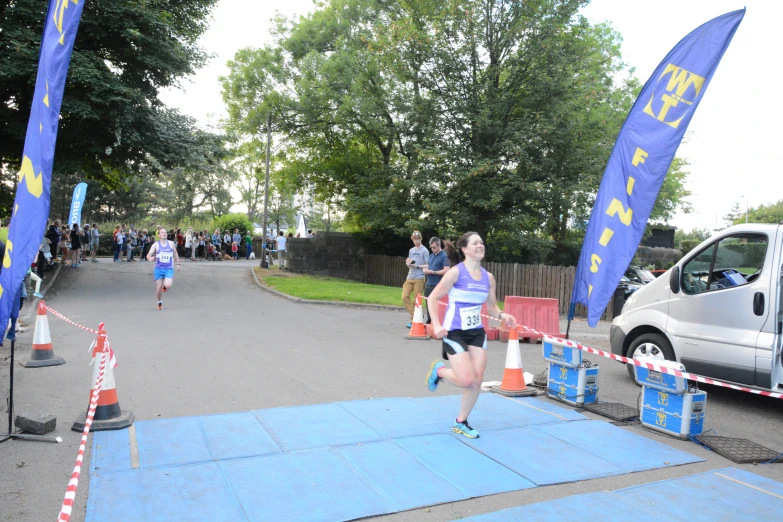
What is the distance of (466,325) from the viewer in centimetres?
551

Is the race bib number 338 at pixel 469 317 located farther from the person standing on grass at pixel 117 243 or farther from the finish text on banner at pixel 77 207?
the person standing on grass at pixel 117 243

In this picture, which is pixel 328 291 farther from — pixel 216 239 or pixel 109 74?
pixel 216 239

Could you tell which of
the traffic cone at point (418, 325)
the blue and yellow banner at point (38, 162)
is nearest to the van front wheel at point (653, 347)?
the traffic cone at point (418, 325)

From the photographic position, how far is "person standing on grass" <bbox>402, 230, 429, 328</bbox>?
1197 cm

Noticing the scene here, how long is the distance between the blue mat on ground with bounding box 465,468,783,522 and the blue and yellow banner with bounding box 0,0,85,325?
390 cm

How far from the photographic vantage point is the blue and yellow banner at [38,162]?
4504 millimetres

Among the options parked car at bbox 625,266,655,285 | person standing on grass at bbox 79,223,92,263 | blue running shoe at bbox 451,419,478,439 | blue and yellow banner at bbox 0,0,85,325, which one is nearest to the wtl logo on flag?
blue running shoe at bbox 451,419,478,439

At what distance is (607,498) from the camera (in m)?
4.37

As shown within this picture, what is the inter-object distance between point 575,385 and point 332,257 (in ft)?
64.8

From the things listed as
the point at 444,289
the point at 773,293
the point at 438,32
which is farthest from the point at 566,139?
the point at 444,289

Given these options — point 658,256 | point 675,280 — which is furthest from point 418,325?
point 658,256

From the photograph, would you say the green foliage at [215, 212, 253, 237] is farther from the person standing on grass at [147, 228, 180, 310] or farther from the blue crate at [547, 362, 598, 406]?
the blue crate at [547, 362, 598, 406]

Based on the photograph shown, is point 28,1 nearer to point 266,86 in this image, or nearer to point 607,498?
point 266,86

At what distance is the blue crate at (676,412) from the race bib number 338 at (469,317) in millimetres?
2183
